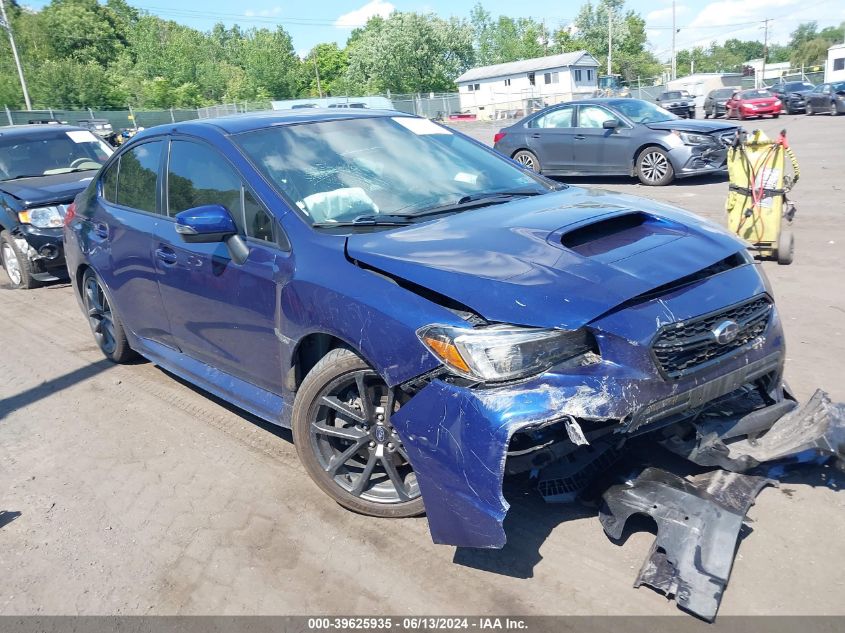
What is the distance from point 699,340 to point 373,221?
1565 millimetres

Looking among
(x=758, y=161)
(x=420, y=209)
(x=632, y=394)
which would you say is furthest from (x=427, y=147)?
(x=758, y=161)

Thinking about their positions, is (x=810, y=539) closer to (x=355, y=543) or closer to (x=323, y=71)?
(x=355, y=543)

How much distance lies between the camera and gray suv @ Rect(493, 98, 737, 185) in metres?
12.3

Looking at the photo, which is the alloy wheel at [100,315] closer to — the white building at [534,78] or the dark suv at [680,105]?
the dark suv at [680,105]

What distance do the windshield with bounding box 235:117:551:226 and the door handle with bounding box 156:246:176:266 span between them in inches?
32.3

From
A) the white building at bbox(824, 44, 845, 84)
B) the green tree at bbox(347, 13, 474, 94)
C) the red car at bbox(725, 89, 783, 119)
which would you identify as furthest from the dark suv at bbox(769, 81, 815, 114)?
the green tree at bbox(347, 13, 474, 94)

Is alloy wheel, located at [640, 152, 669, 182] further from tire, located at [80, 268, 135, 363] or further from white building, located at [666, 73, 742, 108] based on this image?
white building, located at [666, 73, 742, 108]

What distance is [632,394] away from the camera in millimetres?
2598

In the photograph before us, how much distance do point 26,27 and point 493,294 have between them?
89.1 m

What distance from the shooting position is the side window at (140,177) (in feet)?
14.9

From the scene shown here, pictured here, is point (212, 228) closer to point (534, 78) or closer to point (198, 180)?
point (198, 180)

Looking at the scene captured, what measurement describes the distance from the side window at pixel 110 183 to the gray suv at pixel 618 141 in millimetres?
7686

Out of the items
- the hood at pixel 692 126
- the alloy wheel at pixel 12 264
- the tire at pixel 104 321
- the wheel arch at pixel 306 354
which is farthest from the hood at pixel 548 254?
the hood at pixel 692 126

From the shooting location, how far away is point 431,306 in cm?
276
